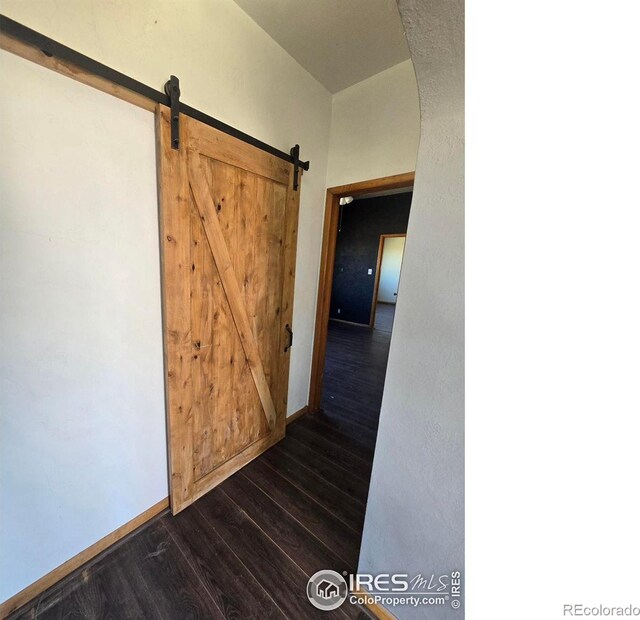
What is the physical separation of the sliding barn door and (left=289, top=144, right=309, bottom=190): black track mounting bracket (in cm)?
5

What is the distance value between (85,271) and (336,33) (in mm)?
2013

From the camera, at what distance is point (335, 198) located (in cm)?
233

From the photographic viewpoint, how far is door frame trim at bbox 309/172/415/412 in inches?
81.9

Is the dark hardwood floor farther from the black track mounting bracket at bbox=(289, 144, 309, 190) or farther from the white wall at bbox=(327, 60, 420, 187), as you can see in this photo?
the white wall at bbox=(327, 60, 420, 187)

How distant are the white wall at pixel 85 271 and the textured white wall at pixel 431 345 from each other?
1185mm

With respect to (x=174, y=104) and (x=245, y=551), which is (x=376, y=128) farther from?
(x=245, y=551)

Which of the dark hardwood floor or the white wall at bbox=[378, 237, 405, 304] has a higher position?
the white wall at bbox=[378, 237, 405, 304]

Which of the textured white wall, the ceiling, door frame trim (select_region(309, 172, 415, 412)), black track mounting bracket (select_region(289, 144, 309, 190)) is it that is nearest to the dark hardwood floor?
the textured white wall

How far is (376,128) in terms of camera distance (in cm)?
198

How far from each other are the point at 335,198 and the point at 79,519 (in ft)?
8.68
